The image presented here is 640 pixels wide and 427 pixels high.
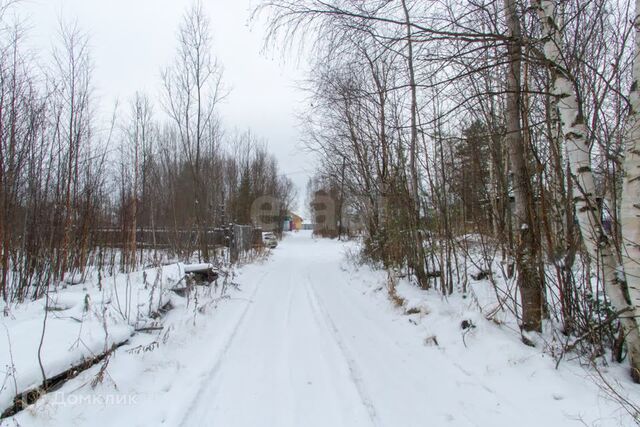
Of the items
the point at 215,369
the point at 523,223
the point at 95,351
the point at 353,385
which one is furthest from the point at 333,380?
the point at 523,223

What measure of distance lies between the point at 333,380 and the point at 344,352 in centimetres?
74

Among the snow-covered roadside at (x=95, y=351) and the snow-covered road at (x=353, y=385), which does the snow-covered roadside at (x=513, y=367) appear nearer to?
the snow-covered road at (x=353, y=385)

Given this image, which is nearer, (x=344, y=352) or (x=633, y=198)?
(x=633, y=198)

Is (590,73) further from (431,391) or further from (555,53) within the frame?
(431,391)

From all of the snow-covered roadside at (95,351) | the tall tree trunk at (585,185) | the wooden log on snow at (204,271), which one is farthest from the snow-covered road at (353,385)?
the wooden log on snow at (204,271)

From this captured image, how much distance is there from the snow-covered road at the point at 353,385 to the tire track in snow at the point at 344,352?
11 millimetres

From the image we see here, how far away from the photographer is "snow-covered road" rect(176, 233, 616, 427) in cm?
251

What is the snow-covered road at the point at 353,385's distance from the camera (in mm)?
2510

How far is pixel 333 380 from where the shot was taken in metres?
3.13

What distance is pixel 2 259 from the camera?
5.53 metres

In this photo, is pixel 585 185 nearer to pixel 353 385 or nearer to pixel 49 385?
pixel 353 385

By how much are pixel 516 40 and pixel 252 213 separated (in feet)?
88.8

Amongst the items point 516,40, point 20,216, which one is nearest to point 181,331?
point 20,216

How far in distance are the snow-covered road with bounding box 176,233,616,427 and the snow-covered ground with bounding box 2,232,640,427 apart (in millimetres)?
12
